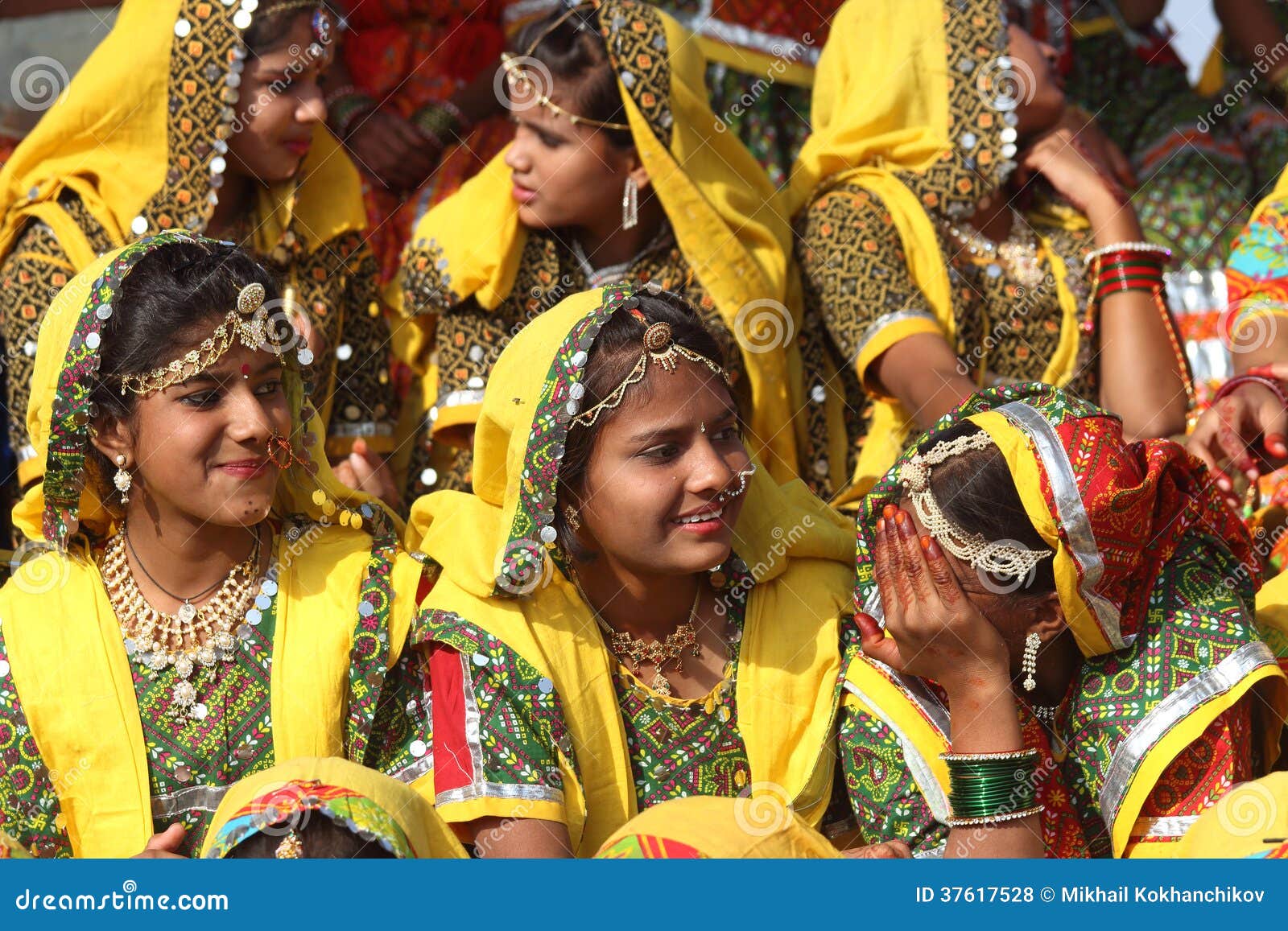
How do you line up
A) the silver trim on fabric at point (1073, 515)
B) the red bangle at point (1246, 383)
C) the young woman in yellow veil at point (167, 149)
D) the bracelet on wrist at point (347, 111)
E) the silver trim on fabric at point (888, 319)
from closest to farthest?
the silver trim on fabric at point (1073, 515) → the red bangle at point (1246, 383) → the young woman in yellow veil at point (167, 149) → the silver trim on fabric at point (888, 319) → the bracelet on wrist at point (347, 111)

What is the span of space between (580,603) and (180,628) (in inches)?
31.7

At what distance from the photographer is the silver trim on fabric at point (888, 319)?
480cm

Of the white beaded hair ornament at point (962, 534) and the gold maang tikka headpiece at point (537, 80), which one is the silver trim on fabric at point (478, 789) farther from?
the gold maang tikka headpiece at point (537, 80)

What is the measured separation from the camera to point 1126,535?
334cm

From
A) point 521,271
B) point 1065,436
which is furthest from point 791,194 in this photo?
point 1065,436

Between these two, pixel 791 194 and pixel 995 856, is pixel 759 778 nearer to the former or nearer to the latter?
pixel 995 856

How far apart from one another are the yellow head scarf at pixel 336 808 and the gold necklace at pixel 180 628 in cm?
49

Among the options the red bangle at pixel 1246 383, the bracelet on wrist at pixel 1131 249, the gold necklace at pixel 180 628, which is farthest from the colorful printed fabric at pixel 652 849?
the bracelet on wrist at pixel 1131 249

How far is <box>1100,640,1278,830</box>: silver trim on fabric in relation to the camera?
3348 millimetres

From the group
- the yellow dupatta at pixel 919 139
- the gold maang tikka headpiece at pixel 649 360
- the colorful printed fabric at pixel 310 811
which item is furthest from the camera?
the yellow dupatta at pixel 919 139

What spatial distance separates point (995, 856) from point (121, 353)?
194 cm

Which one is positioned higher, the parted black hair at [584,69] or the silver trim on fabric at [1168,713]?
the parted black hair at [584,69]

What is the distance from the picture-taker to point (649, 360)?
354 cm

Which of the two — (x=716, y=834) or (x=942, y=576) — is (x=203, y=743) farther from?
(x=942, y=576)
